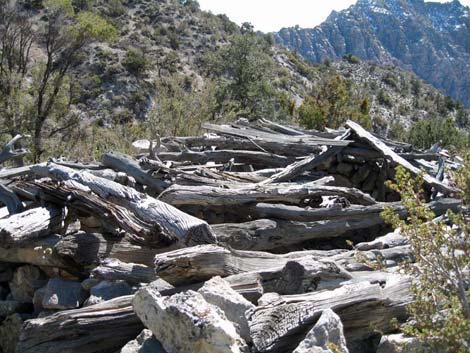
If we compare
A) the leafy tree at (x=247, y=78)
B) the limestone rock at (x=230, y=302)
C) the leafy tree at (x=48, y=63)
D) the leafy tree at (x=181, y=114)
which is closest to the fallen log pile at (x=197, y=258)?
the limestone rock at (x=230, y=302)

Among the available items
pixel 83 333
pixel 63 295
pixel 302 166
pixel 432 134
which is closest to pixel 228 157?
pixel 302 166

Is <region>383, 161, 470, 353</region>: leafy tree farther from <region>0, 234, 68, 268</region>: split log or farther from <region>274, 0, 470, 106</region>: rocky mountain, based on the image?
<region>274, 0, 470, 106</region>: rocky mountain

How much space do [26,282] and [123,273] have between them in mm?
1337

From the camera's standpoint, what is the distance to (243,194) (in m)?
5.60

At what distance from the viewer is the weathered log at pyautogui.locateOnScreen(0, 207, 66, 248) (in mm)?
4586

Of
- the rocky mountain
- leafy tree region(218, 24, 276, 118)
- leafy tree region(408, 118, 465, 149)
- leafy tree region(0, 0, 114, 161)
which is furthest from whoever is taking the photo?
the rocky mountain

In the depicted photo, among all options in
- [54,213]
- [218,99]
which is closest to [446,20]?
[218,99]

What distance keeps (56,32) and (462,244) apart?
1886cm

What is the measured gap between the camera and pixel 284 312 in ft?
10.4

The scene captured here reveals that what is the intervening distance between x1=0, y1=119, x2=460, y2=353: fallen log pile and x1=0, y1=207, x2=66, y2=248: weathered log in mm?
14

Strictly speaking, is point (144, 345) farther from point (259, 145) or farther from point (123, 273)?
point (259, 145)

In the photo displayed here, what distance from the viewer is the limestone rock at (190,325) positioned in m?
2.86

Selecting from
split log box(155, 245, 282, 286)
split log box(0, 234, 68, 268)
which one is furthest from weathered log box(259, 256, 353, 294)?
split log box(0, 234, 68, 268)

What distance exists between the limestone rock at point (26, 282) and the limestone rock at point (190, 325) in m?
2.11
